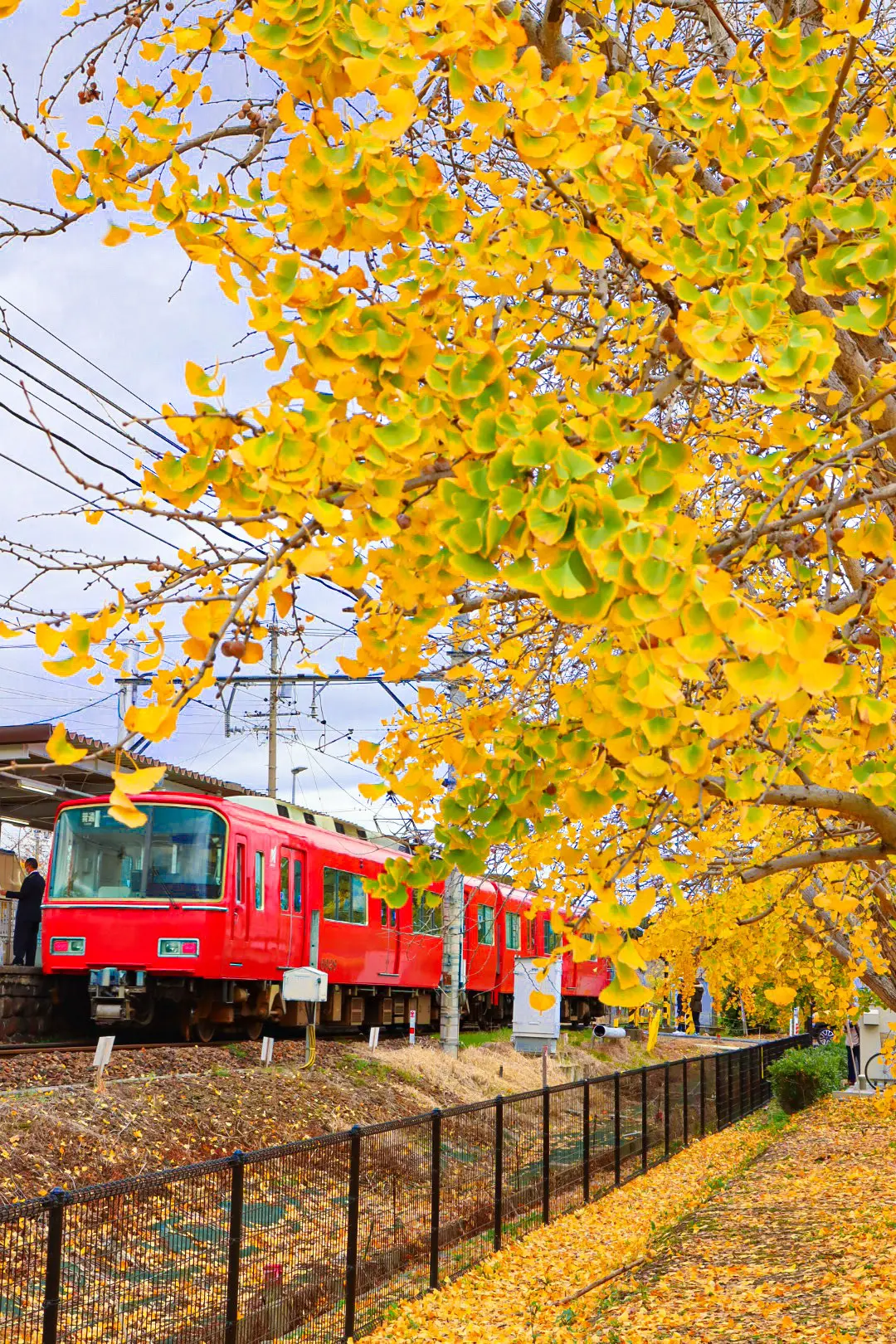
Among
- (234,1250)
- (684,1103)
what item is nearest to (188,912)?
(684,1103)

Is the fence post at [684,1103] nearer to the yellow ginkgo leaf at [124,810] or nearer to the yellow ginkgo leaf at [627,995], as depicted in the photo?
the yellow ginkgo leaf at [627,995]

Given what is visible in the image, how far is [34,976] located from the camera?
54.1 ft

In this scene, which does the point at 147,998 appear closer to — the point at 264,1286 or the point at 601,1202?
the point at 601,1202

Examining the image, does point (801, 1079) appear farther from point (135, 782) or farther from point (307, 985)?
point (135, 782)

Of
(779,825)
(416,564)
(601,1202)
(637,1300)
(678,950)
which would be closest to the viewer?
(416,564)

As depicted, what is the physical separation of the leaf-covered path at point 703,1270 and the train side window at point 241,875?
5.91 m

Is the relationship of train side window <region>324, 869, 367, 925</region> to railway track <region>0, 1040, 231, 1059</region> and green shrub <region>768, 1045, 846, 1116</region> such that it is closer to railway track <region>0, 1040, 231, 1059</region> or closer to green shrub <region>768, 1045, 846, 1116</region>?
railway track <region>0, 1040, 231, 1059</region>

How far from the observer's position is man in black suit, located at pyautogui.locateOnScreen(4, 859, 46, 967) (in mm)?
17484

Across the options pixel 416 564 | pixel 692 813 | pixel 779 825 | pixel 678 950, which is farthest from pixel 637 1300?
pixel 416 564

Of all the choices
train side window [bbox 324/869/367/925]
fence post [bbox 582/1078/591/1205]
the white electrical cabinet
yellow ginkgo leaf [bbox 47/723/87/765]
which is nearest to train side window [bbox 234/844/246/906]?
the white electrical cabinet

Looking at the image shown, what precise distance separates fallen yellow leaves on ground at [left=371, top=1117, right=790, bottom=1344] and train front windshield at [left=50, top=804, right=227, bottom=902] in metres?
6.33

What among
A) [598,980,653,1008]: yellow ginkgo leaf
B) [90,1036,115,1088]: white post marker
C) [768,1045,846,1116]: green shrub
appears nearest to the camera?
[598,980,653,1008]: yellow ginkgo leaf

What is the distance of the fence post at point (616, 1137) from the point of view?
14.8 meters

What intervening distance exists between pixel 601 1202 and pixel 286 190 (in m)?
12.7
